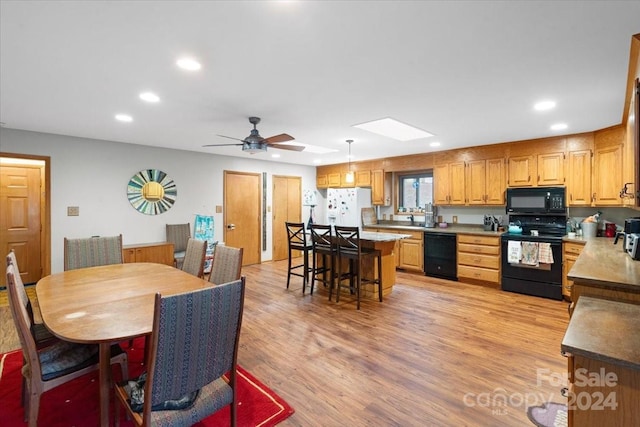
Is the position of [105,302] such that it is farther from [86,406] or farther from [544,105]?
[544,105]

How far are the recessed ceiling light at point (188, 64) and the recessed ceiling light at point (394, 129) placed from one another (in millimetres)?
2047

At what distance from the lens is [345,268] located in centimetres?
456

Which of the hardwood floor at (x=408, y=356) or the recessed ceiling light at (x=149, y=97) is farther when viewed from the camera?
the recessed ceiling light at (x=149, y=97)

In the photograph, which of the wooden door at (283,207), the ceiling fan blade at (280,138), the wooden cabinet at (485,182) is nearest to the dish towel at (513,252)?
the wooden cabinet at (485,182)

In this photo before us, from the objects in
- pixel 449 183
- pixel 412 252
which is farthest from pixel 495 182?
pixel 412 252

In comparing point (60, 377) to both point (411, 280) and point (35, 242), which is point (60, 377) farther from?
point (35, 242)

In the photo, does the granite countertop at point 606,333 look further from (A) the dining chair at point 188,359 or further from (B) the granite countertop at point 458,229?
(B) the granite countertop at point 458,229

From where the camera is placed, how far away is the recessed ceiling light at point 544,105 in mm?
2893

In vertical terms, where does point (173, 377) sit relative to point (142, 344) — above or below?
above

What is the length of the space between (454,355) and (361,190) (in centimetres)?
406

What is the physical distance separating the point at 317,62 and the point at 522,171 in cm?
399

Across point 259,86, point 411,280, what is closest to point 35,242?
point 259,86

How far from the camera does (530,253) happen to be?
4254 mm

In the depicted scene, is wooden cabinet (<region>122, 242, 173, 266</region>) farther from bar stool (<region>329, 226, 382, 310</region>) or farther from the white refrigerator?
the white refrigerator
